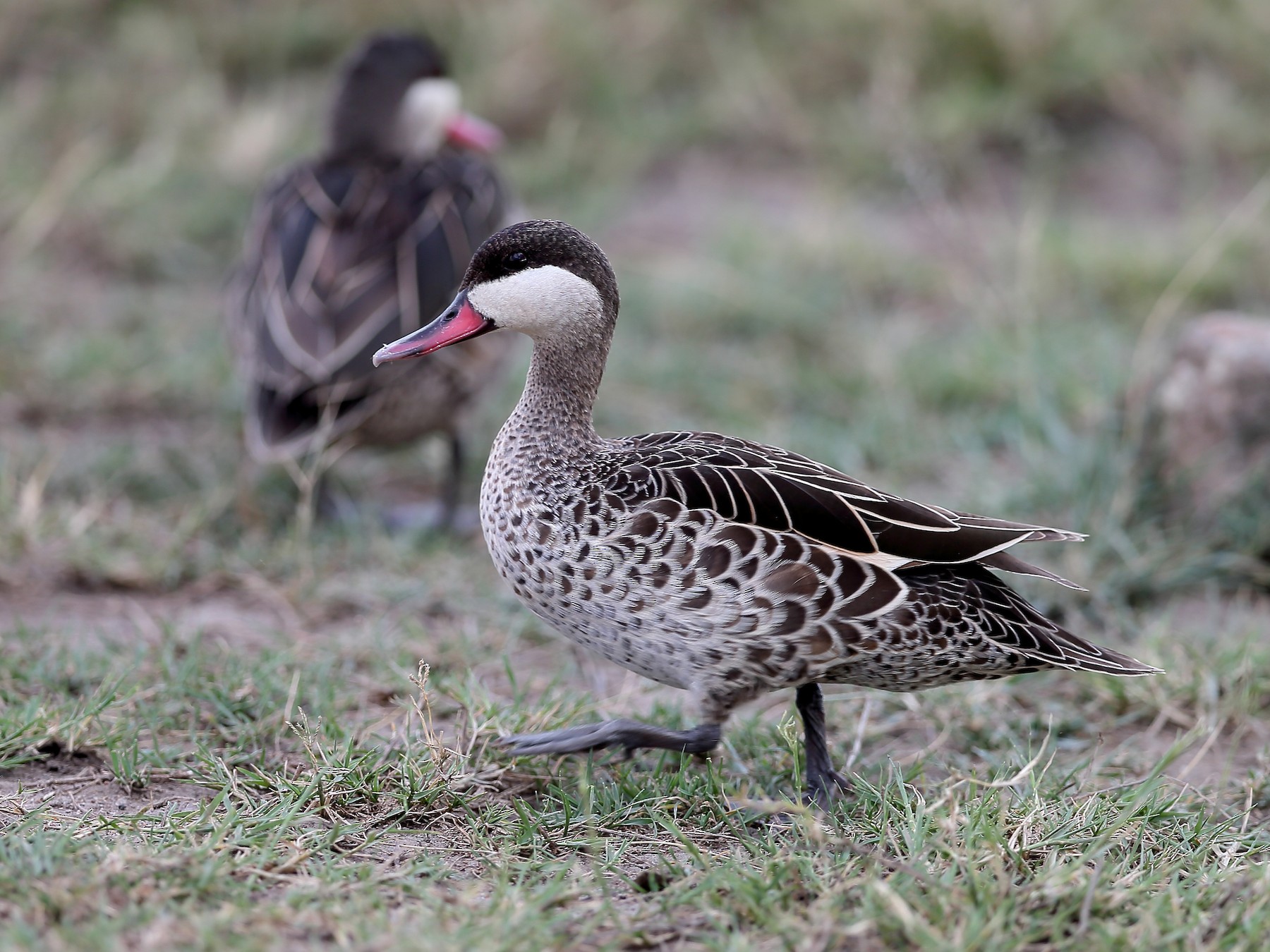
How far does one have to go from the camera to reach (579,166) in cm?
734

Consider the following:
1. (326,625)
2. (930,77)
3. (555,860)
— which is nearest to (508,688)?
(326,625)

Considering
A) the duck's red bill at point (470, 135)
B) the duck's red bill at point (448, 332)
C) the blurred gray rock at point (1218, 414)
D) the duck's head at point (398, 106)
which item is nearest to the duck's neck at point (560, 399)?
the duck's red bill at point (448, 332)

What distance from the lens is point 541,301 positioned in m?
3.02

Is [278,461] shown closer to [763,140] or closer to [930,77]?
[763,140]

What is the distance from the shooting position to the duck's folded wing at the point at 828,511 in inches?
109

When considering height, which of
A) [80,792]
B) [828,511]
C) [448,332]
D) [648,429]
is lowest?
[80,792]

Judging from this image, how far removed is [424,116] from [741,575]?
11.0 ft

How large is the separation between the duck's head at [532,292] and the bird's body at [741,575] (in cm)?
1

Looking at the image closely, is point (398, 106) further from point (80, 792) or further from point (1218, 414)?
point (80, 792)

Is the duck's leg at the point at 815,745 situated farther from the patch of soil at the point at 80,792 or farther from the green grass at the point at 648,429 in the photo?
the patch of soil at the point at 80,792

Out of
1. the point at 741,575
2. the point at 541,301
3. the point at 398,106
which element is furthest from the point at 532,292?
the point at 398,106

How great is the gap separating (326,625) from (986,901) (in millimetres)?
2056

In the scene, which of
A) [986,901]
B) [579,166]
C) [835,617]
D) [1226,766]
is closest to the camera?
[986,901]

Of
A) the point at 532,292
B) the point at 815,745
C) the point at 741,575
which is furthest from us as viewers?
the point at 532,292
